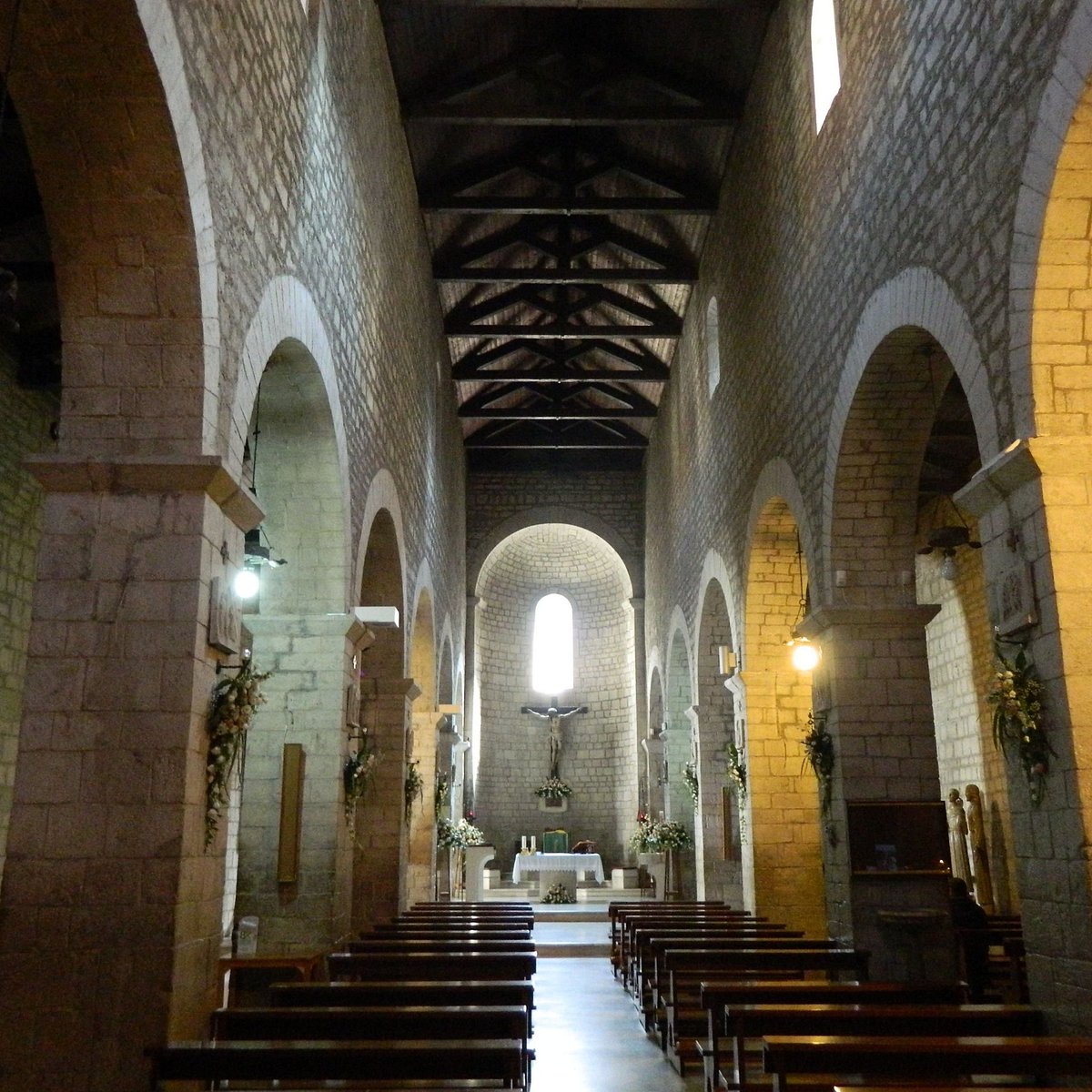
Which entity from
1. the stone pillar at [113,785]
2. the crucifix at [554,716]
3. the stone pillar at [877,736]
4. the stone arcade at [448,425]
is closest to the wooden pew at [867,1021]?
the stone arcade at [448,425]

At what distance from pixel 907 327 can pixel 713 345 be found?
25.3 feet

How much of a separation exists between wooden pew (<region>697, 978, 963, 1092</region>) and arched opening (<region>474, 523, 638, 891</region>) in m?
17.1

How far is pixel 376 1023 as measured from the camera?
4973 mm

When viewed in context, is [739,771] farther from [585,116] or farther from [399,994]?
[585,116]

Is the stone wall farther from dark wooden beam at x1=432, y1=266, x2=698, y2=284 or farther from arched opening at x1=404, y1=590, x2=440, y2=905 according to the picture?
dark wooden beam at x1=432, y1=266, x2=698, y2=284

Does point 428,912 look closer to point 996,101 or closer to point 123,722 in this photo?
point 123,722

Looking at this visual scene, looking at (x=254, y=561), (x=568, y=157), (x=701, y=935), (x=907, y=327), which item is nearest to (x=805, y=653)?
(x=701, y=935)

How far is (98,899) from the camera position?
4.95m

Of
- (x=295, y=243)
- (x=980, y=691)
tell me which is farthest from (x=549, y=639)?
(x=295, y=243)

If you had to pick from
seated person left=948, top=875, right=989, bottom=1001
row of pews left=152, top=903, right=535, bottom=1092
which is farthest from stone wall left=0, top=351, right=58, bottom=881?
seated person left=948, top=875, right=989, bottom=1001

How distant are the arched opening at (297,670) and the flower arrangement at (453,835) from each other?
7.86m

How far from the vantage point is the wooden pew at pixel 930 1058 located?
4098mm

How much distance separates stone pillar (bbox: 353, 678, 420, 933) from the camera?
1109 centimetres

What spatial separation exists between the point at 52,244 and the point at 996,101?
4.82m
